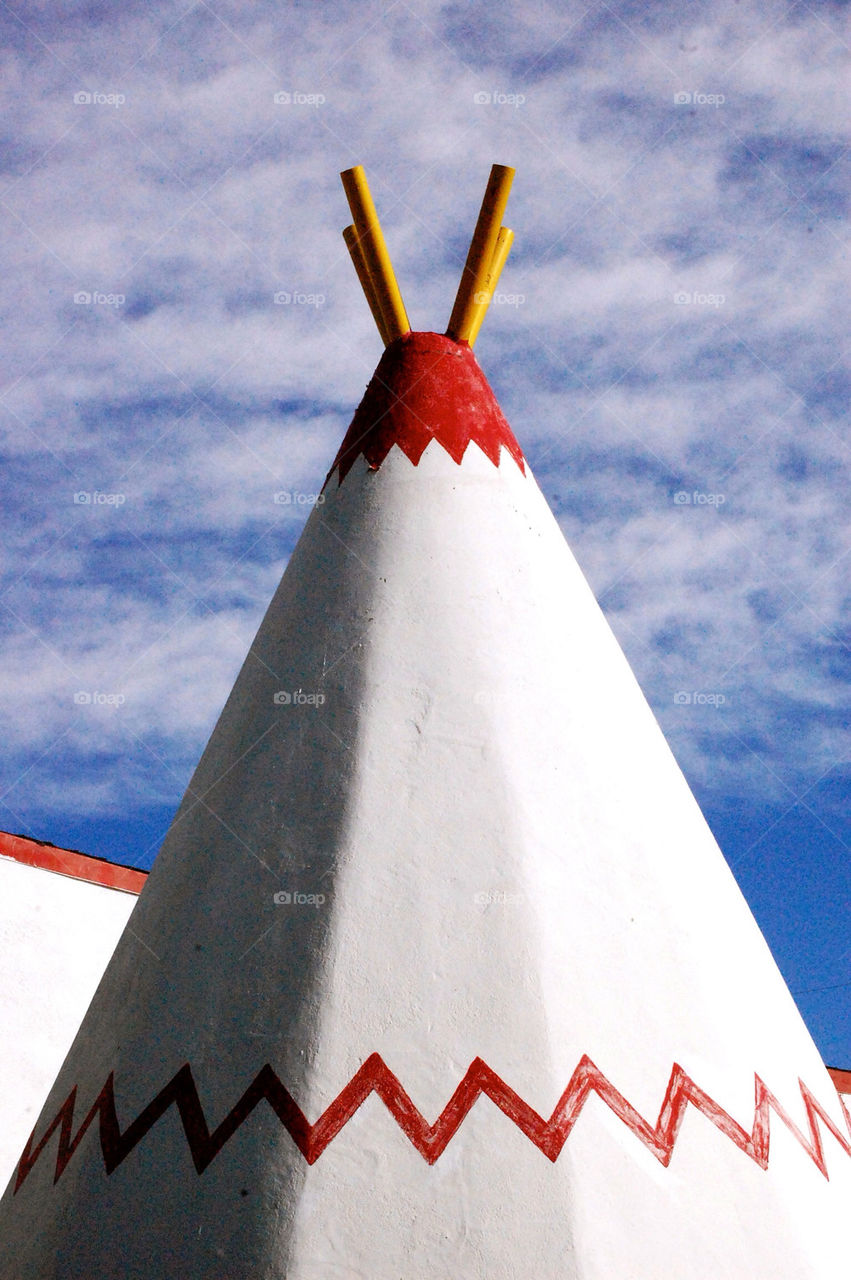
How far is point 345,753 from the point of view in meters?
2.63

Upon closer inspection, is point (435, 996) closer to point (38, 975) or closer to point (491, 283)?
point (491, 283)

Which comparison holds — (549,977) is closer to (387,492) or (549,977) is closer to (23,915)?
(387,492)

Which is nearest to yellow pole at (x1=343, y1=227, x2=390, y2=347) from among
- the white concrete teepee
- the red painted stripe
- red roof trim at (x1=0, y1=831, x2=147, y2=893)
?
the red painted stripe

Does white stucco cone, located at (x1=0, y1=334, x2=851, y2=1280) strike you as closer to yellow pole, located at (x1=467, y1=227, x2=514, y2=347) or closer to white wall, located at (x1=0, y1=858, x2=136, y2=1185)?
yellow pole, located at (x1=467, y1=227, x2=514, y2=347)

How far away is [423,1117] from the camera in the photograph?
6.94 ft

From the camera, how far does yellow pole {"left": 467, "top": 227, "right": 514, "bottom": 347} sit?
3516 millimetres

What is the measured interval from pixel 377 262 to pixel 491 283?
37 centimetres

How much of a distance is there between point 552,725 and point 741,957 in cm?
72

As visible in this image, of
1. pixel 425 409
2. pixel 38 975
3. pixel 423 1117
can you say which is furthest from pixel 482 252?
pixel 38 975

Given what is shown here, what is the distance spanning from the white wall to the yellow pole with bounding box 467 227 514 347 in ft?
11.7

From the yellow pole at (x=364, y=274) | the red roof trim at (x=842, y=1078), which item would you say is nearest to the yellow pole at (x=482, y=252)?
the yellow pole at (x=364, y=274)

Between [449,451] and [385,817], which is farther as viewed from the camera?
[449,451]

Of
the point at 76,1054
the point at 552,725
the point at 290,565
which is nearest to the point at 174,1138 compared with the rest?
the point at 76,1054

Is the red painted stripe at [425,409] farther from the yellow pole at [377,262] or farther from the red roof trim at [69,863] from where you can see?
the red roof trim at [69,863]
